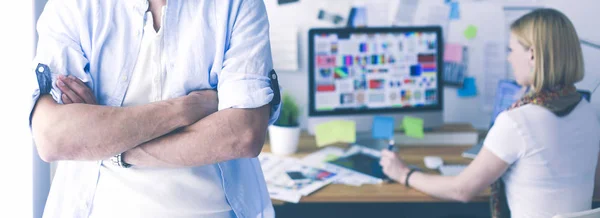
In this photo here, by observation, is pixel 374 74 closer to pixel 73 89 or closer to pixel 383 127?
pixel 383 127

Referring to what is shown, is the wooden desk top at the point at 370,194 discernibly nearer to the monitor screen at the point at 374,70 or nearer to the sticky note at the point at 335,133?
the sticky note at the point at 335,133

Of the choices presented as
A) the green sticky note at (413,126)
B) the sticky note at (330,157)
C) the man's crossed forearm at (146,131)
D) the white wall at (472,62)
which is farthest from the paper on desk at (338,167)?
the man's crossed forearm at (146,131)

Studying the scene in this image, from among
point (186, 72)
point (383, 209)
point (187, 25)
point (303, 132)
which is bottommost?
point (383, 209)

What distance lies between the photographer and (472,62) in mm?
2484

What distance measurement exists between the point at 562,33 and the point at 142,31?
121cm

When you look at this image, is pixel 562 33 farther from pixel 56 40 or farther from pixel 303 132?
pixel 56 40

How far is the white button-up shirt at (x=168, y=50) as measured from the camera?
4.04 feet

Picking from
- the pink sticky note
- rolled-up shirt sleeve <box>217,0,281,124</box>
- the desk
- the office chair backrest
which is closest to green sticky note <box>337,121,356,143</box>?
the desk

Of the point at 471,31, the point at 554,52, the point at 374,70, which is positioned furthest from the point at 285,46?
the point at 554,52

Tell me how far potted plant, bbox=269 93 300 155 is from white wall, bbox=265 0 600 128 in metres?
0.29

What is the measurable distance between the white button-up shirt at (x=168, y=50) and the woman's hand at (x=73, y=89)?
15 mm

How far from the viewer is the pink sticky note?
2.46 m

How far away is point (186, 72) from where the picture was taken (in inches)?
49.4

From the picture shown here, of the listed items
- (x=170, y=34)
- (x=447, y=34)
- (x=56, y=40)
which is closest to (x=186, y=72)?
(x=170, y=34)
